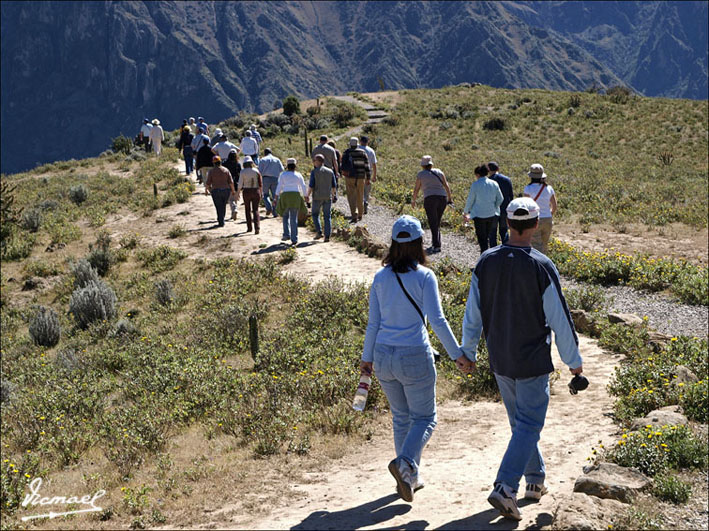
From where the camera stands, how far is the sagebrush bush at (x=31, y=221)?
21406mm

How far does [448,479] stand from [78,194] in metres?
22.7

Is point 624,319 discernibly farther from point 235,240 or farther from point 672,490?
point 235,240

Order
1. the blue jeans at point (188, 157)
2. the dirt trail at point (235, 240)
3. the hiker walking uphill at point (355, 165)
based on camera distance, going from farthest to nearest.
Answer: the blue jeans at point (188, 157), the hiker walking uphill at point (355, 165), the dirt trail at point (235, 240)

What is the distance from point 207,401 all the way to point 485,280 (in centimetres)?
487

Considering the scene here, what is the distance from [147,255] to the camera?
16688mm

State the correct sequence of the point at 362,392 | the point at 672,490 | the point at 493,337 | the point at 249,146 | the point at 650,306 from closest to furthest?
the point at 493,337 < the point at 362,392 < the point at 672,490 < the point at 650,306 < the point at 249,146

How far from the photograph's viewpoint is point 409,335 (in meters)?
4.93

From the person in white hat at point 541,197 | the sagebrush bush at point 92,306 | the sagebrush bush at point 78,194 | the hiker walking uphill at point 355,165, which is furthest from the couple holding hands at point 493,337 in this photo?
the sagebrush bush at point 78,194

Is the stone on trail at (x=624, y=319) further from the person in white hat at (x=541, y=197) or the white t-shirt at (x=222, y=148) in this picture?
the white t-shirt at (x=222, y=148)

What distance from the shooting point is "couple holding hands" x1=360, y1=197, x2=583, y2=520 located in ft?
14.9

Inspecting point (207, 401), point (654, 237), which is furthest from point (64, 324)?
point (654, 237)

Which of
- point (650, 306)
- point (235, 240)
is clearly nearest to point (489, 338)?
point (650, 306)

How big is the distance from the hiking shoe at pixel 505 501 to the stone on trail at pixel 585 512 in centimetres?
27

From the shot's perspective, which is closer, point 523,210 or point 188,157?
point 523,210
